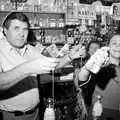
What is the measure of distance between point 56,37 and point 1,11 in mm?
1312

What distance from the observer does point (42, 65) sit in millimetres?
1274

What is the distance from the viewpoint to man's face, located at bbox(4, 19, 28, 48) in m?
1.88

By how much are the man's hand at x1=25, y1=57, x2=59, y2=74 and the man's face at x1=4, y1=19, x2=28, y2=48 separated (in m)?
0.62

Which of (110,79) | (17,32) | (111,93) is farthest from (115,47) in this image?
(17,32)

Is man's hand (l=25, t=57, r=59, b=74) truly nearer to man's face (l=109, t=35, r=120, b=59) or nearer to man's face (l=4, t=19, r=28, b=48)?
man's face (l=4, t=19, r=28, b=48)

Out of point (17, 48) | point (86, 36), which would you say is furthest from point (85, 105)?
point (86, 36)

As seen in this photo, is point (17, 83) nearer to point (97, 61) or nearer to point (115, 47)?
point (97, 61)

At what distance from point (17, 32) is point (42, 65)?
0.71 meters

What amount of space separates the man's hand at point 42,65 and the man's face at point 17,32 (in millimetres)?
622

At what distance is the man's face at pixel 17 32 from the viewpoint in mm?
1882

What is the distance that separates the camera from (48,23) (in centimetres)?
494

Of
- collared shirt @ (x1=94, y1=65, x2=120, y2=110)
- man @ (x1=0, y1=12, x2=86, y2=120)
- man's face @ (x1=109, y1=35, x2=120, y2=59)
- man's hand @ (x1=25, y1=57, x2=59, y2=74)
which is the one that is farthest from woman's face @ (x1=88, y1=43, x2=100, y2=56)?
man's hand @ (x1=25, y1=57, x2=59, y2=74)

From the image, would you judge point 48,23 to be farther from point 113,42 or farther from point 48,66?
point 48,66

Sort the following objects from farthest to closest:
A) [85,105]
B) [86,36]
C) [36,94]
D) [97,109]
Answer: [86,36] → [85,105] → [36,94] → [97,109]
